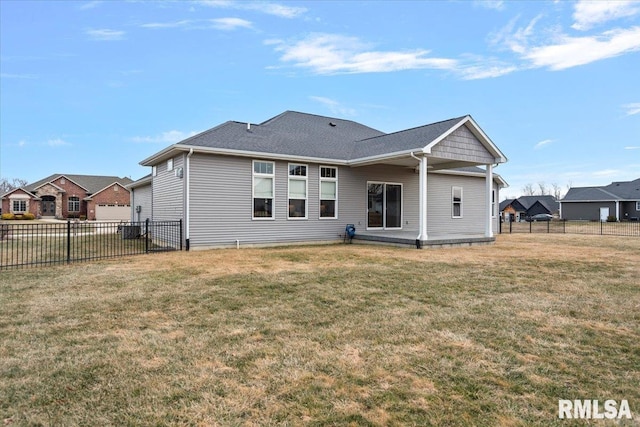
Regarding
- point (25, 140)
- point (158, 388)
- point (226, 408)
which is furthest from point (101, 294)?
point (25, 140)

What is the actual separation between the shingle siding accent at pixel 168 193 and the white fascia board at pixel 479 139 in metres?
7.79

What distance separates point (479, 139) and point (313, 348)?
38.1 feet

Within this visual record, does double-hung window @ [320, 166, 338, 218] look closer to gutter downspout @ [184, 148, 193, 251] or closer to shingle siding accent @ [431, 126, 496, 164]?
shingle siding accent @ [431, 126, 496, 164]

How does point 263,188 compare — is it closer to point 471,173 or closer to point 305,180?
point 305,180

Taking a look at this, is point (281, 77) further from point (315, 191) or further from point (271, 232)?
point (271, 232)

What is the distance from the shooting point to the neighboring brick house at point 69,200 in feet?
130

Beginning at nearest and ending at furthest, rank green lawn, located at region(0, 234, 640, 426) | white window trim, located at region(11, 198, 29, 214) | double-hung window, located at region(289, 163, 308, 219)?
1. green lawn, located at region(0, 234, 640, 426)
2. double-hung window, located at region(289, 163, 308, 219)
3. white window trim, located at region(11, 198, 29, 214)

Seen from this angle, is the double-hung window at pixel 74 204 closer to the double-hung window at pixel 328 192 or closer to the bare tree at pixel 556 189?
the double-hung window at pixel 328 192

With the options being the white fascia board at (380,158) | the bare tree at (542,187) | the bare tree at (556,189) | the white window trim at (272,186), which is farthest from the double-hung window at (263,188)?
the bare tree at (556,189)

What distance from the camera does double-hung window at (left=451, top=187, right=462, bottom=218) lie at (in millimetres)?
17094

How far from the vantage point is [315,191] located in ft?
42.3

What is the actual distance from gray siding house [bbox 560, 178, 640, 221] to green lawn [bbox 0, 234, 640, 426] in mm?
44204

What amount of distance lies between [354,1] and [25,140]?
36815mm

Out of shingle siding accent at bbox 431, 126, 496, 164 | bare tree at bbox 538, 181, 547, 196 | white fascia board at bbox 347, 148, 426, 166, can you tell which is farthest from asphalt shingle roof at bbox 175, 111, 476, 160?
bare tree at bbox 538, 181, 547, 196
